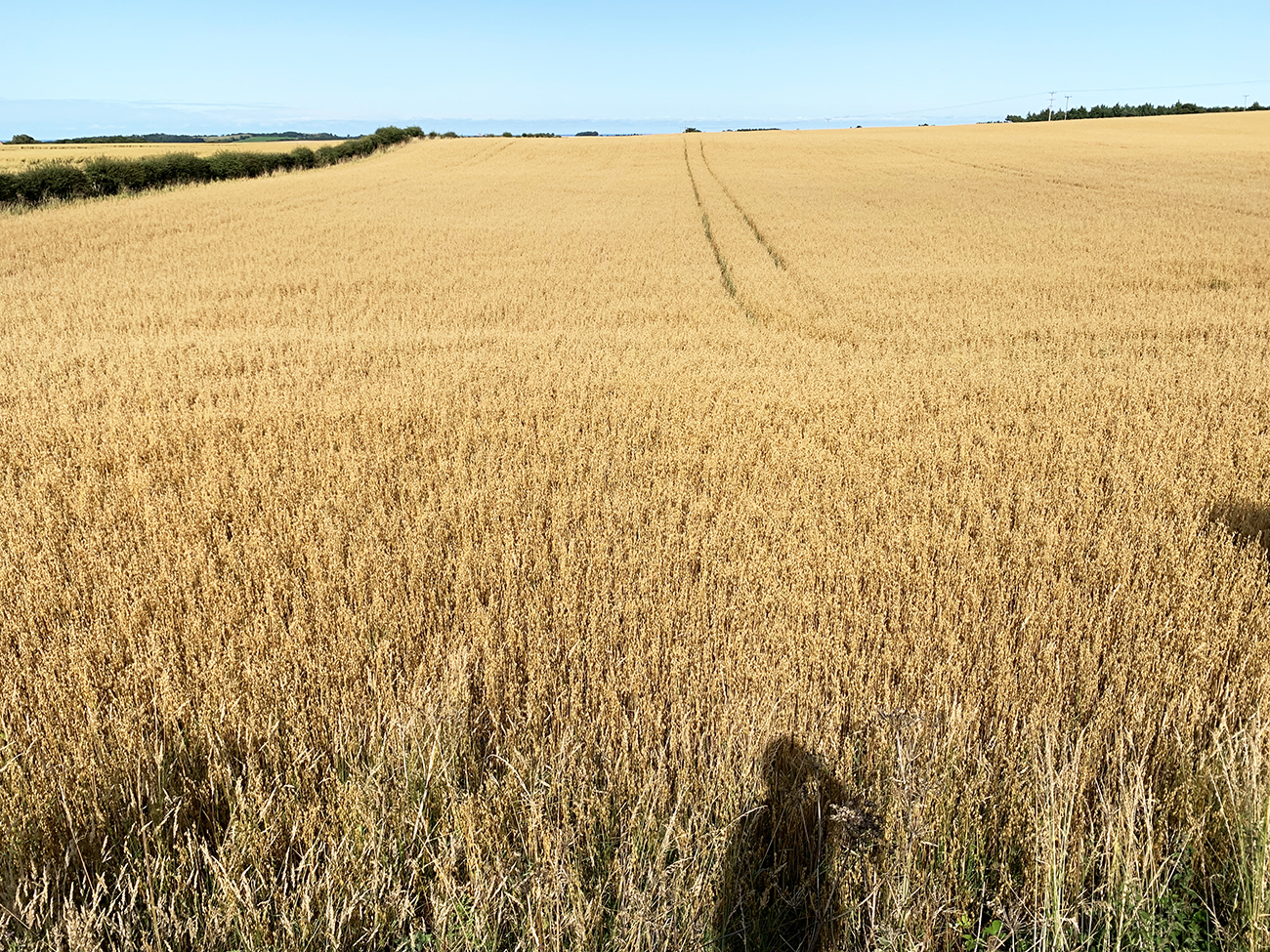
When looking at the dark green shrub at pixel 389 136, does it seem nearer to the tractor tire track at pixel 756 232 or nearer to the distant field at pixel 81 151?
the distant field at pixel 81 151

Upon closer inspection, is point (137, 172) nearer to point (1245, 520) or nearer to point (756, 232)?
point (756, 232)

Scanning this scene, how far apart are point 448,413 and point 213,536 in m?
2.37

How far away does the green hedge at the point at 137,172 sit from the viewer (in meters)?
26.4

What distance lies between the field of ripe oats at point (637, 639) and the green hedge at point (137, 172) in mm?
22852

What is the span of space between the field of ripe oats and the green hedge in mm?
22852

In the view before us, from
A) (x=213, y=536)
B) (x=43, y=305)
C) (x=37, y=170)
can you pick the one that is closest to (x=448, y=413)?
(x=213, y=536)

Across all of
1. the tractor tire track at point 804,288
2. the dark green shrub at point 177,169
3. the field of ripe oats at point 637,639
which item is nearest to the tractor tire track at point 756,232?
the tractor tire track at point 804,288

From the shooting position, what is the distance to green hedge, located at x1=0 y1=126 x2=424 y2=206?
86.6ft

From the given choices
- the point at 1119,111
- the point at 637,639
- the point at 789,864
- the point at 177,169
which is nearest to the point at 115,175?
the point at 177,169

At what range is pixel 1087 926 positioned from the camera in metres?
2.05

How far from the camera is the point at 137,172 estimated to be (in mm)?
31359

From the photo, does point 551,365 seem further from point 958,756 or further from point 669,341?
point 958,756

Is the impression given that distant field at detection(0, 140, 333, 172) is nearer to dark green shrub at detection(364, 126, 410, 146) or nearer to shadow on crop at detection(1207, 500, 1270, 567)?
dark green shrub at detection(364, 126, 410, 146)

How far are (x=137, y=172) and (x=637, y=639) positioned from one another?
36432mm
